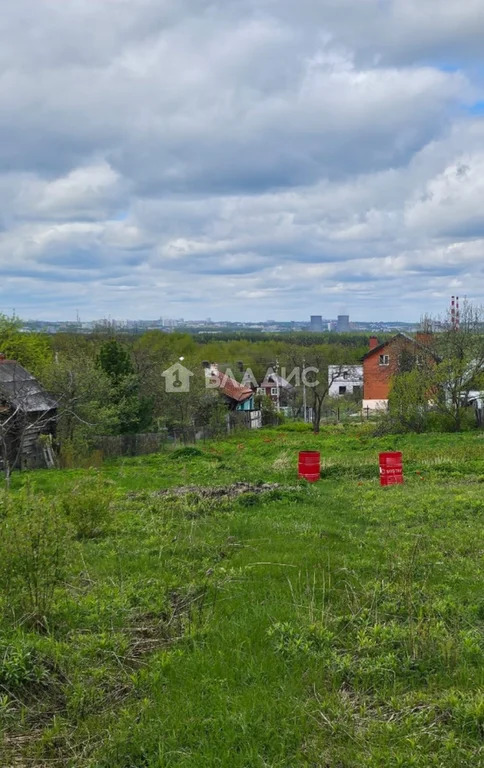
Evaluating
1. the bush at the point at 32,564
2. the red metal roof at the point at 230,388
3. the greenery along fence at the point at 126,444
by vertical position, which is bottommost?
the greenery along fence at the point at 126,444

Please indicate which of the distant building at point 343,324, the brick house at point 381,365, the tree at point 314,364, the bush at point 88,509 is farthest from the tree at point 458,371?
the distant building at point 343,324

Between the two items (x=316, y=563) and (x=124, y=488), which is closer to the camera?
(x=316, y=563)

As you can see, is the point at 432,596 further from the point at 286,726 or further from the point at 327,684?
the point at 286,726

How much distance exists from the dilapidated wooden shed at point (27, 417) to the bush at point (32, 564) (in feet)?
46.2

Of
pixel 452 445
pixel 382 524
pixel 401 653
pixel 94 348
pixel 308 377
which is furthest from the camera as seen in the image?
pixel 308 377

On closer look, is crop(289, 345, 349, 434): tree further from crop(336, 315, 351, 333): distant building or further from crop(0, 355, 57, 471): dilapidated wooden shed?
crop(336, 315, 351, 333): distant building

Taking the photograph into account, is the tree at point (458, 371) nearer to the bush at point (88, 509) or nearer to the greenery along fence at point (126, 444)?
the greenery along fence at point (126, 444)

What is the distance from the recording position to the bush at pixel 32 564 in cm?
502

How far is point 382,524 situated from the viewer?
9.16 meters

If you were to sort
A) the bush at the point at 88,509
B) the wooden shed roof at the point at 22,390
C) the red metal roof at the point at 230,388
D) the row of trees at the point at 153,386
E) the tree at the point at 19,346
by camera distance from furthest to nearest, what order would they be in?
the red metal roof at the point at 230,388
the tree at the point at 19,346
the row of trees at the point at 153,386
the wooden shed roof at the point at 22,390
the bush at the point at 88,509

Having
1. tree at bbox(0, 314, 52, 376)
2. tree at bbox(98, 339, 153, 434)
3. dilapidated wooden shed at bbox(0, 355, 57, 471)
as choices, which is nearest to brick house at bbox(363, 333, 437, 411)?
tree at bbox(98, 339, 153, 434)

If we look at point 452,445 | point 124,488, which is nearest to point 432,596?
point 124,488

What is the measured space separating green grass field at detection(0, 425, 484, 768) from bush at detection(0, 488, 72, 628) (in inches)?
0.7

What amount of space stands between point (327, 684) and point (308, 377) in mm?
→ 36819
